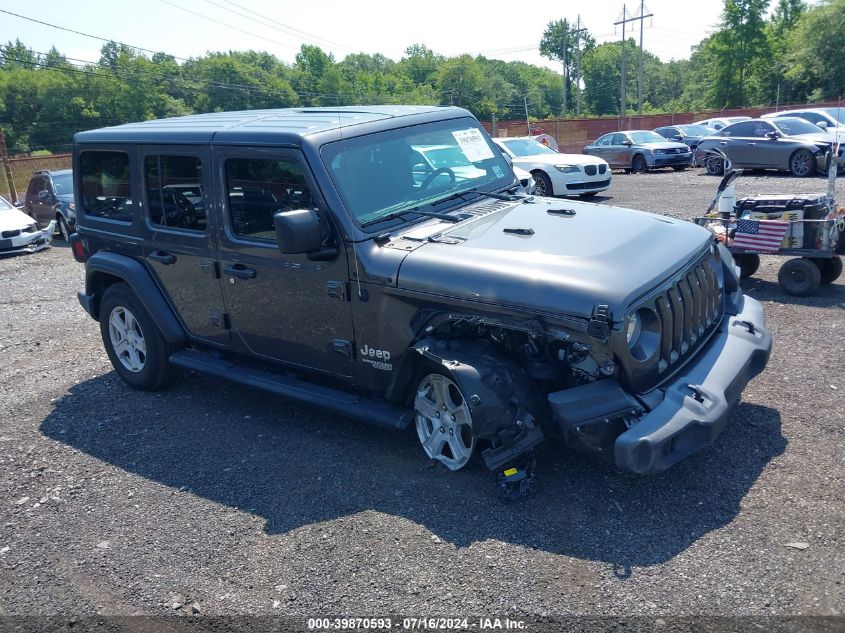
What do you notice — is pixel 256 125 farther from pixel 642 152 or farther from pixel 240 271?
pixel 642 152

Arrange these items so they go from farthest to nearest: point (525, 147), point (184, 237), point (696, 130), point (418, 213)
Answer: point (696, 130)
point (525, 147)
point (184, 237)
point (418, 213)

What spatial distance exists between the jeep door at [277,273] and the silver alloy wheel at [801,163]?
16907 mm

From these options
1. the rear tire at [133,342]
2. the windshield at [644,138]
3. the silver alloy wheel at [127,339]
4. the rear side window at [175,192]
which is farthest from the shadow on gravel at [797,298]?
the windshield at [644,138]

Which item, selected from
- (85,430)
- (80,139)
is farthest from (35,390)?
(80,139)

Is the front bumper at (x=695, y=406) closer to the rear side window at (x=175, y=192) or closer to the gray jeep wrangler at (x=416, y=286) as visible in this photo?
the gray jeep wrangler at (x=416, y=286)

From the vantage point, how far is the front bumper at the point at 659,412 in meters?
3.56

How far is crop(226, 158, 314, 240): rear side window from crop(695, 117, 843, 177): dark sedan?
603 inches

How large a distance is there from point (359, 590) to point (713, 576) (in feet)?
5.26

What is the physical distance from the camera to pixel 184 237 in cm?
545

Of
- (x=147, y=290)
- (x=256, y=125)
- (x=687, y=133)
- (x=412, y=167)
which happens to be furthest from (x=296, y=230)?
(x=687, y=133)

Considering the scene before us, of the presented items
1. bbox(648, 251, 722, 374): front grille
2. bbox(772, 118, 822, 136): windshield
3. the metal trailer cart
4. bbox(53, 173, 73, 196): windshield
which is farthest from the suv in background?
bbox(772, 118, 822, 136): windshield

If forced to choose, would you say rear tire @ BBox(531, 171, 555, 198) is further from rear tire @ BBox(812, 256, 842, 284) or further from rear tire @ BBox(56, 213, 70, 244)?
rear tire @ BBox(56, 213, 70, 244)

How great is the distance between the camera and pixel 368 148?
191 inches

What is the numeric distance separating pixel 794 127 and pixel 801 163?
1344 millimetres
